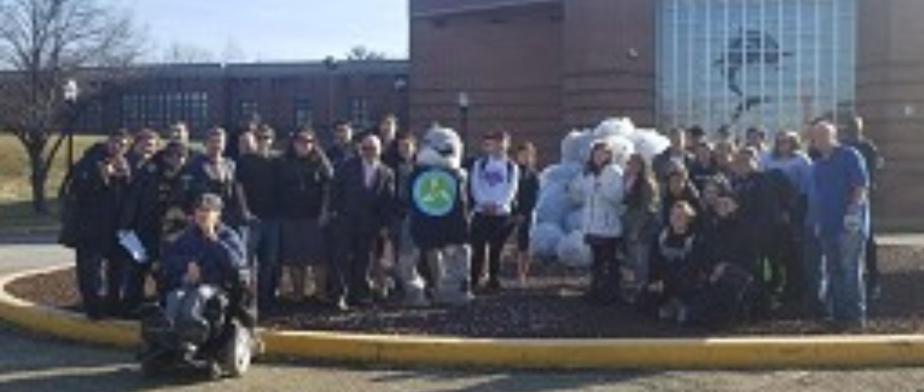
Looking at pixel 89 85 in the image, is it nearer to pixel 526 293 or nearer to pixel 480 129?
pixel 480 129

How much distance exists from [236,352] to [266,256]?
284 centimetres

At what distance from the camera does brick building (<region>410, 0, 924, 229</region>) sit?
36.9 m

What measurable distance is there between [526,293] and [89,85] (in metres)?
42.0

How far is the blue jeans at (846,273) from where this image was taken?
38.2 ft

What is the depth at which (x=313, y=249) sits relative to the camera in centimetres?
1314

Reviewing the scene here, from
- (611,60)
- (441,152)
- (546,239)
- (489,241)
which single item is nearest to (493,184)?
(489,241)

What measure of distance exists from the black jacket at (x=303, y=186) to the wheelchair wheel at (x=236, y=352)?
2.69 metres

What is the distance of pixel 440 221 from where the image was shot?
13.0 m

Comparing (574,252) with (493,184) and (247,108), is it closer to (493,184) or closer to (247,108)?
(493,184)

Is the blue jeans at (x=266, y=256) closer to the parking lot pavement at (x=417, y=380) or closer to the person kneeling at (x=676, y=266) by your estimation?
the parking lot pavement at (x=417, y=380)

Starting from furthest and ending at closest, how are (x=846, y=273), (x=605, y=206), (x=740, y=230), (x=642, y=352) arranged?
(x=605, y=206) < (x=740, y=230) < (x=846, y=273) < (x=642, y=352)

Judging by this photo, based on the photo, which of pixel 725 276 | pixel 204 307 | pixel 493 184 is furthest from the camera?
pixel 493 184

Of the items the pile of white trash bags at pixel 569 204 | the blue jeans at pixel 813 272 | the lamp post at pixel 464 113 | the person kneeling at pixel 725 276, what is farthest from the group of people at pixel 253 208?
the lamp post at pixel 464 113

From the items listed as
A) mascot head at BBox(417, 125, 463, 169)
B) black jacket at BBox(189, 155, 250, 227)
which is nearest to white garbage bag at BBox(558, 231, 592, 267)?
mascot head at BBox(417, 125, 463, 169)
